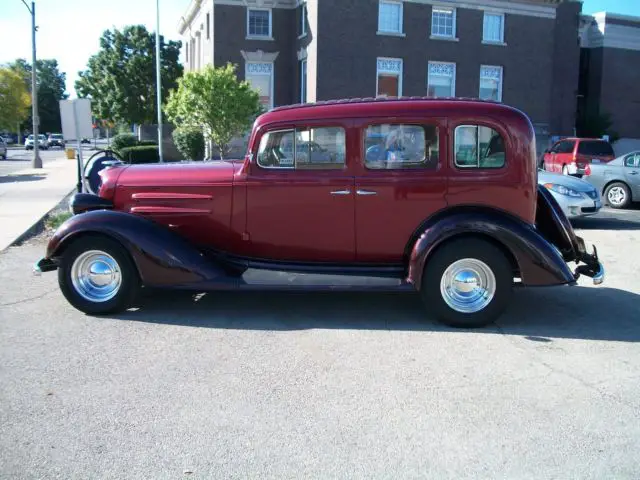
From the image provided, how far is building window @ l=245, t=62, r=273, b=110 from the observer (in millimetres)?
28781

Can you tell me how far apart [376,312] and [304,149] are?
180cm

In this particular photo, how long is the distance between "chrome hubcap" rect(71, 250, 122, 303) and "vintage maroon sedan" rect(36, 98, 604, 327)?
0.01 metres

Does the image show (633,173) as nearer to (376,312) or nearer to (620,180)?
(620,180)

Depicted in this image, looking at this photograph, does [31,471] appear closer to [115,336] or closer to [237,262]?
[115,336]

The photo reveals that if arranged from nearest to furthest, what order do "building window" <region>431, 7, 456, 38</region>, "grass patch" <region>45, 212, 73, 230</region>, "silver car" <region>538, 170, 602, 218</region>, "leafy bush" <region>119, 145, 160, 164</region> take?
"grass patch" <region>45, 212, 73, 230</region> < "silver car" <region>538, 170, 602, 218</region> < "leafy bush" <region>119, 145, 160, 164</region> < "building window" <region>431, 7, 456, 38</region>

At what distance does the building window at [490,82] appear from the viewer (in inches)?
1157

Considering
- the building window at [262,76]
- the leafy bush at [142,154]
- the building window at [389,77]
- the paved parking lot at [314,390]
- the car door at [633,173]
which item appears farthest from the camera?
the building window at [262,76]

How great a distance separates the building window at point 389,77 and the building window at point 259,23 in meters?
5.60

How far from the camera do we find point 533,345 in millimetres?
5246

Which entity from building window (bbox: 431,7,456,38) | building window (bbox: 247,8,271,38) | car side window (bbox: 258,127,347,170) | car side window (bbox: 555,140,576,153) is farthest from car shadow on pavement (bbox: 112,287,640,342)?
building window (bbox: 247,8,271,38)

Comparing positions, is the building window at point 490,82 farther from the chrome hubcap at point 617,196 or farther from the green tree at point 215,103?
the chrome hubcap at point 617,196

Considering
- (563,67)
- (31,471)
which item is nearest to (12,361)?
(31,471)

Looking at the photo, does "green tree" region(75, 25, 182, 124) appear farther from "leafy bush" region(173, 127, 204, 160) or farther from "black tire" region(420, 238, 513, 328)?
"black tire" region(420, 238, 513, 328)

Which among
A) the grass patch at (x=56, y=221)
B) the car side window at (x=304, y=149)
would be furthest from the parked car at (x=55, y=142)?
the car side window at (x=304, y=149)
